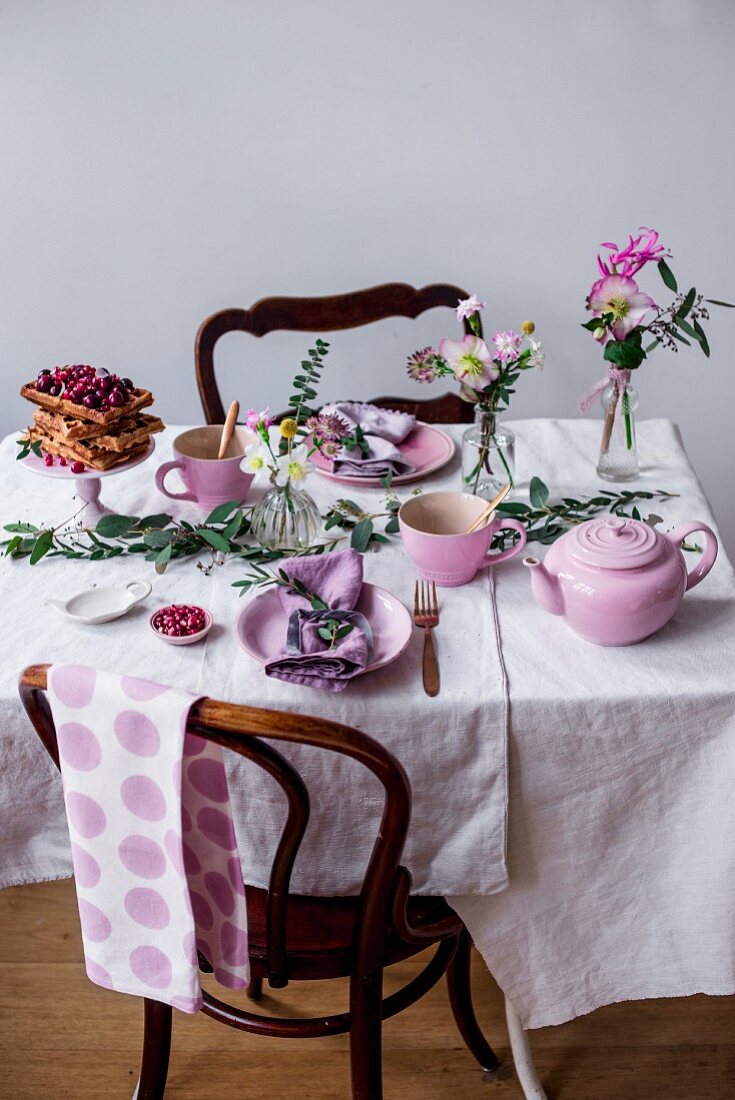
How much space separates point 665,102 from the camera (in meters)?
2.08

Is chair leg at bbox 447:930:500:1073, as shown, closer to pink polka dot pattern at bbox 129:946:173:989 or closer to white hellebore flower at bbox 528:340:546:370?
pink polka dot pattern at bbox 129:946:173:989

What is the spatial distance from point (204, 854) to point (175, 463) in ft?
1.88

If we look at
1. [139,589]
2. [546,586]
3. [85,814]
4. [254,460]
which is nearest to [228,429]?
[254,460]

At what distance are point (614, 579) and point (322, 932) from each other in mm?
499

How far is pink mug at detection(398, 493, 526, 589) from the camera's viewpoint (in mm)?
1227

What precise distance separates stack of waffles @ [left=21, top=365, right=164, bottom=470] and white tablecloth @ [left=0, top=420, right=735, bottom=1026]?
198 millimetres

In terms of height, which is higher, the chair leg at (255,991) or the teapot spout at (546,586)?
the teapot spout at (546,586)

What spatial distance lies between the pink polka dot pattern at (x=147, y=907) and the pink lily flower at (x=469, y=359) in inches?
28.5

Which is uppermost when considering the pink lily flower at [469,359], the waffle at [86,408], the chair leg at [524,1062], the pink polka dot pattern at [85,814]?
the pink lily flower at [469,359]

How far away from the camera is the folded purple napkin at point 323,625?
106 cm

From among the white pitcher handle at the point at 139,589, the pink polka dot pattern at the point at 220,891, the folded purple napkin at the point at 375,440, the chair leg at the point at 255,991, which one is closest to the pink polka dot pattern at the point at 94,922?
the pink polka dot pattern at the point at 220,891

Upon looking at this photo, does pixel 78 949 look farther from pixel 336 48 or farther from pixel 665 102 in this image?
pixel 665 102

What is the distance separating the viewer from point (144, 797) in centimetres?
94

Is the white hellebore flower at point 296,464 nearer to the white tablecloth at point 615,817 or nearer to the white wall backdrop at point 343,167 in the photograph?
the white tablecloth at point 615,817
